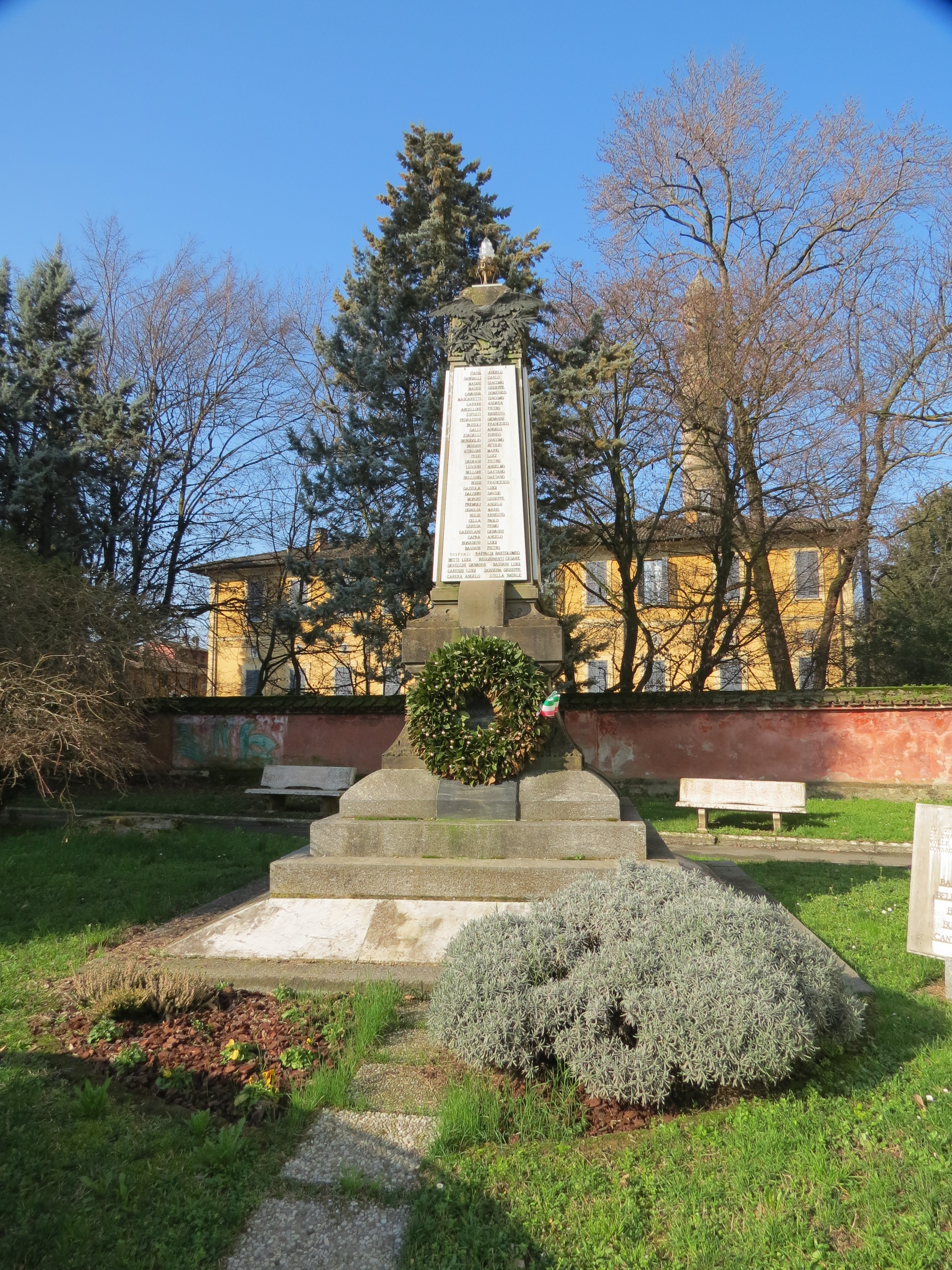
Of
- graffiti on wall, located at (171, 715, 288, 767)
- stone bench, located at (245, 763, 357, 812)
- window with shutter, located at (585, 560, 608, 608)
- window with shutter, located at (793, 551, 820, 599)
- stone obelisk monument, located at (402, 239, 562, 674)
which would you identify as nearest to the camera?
stone obelisk monument, located at (402, 239, 562, 674)

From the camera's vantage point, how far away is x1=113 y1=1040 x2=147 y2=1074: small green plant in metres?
3.57

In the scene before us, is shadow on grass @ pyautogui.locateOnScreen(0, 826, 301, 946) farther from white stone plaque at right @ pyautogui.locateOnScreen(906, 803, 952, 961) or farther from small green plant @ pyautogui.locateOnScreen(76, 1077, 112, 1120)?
white stone plaque at right @ pyautogui.locateOnScreen(906, 803, 952, 961)

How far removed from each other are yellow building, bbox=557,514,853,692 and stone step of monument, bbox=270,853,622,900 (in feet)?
31.6

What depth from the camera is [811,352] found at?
1694 centimetres

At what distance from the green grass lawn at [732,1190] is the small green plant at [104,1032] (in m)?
1.77

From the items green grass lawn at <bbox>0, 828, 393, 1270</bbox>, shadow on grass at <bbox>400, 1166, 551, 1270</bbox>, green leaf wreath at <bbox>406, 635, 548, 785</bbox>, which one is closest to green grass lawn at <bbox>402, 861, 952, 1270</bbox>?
shadow on grass at <bbox>400, 1166, 551, 1270</bbox>

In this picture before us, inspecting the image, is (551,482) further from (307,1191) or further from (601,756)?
(307,1191)

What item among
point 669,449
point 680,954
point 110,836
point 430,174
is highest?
point 430,174

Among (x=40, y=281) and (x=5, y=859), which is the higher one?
(x=40, y=281)

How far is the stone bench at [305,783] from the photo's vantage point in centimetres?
1355

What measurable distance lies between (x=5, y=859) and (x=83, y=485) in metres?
10.9

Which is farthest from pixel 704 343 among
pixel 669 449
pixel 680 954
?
pixel 680 954

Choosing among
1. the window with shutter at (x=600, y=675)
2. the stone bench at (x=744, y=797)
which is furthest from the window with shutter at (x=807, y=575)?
the stone bench at (x=744, y=797)

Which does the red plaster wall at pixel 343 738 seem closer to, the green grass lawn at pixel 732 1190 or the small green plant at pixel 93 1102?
the small green plant at pixel 93 1102
